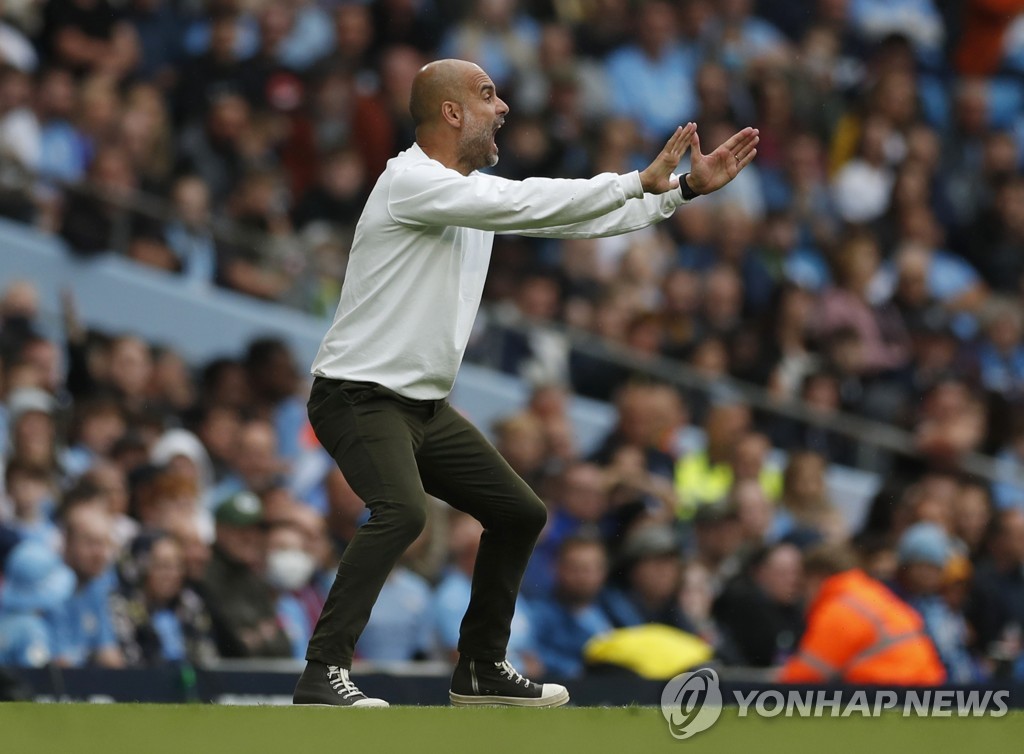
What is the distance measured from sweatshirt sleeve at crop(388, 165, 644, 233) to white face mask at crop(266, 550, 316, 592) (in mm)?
3721

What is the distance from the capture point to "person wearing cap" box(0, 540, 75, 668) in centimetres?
814

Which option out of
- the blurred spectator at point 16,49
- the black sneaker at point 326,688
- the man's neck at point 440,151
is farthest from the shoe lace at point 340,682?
the blurred spectator at point 16,49

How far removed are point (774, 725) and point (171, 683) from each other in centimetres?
348

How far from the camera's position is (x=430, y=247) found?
575cm

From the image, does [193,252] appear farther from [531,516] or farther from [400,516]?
[400,516]

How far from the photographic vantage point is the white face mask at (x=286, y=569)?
29.6 ft

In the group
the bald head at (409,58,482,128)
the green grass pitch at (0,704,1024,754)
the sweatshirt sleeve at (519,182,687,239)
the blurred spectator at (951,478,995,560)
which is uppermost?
the bald head at (409,58,482,128)

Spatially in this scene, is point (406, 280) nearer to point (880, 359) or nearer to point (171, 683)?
point (171, 683)

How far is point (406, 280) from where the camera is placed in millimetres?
5711

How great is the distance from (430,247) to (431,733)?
5.51 feet

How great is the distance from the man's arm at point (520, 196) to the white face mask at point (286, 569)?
3.73 meters

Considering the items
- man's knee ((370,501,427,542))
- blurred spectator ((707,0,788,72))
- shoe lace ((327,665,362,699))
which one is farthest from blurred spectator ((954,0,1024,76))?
shoe lace ((327,665,362,699))

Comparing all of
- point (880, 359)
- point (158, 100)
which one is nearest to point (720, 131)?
point (880, 359)

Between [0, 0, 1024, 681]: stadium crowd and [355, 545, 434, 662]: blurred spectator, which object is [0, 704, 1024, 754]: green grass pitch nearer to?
[0, 0, 1024, 681]: stadium crowd
